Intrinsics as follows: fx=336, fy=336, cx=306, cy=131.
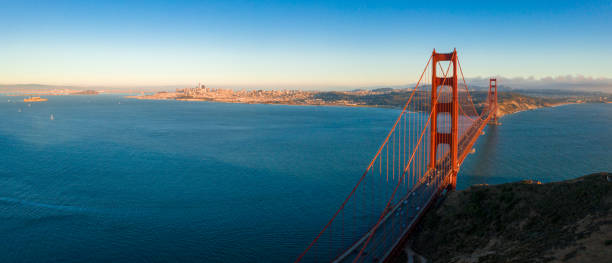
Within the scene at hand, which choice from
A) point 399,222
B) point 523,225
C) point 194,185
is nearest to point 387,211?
point 399,222

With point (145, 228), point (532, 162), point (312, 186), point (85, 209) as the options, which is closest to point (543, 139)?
point (532, 162)

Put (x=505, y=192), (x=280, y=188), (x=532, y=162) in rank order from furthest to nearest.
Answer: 1. (x=532, y=162)
2. (x=280, y=188)
3. (x=505, y=192)

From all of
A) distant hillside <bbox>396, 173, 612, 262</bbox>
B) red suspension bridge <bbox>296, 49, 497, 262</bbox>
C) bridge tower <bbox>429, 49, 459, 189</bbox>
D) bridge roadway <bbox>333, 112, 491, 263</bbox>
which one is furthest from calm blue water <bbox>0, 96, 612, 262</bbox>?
bridge tower <bbox>429, 49, 459, 189</bbox>

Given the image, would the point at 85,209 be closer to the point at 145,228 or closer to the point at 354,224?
the point at 145,228

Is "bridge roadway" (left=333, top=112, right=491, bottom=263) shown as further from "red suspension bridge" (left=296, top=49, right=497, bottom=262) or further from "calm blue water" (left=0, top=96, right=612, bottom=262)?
"calm blue water" (left=0, top=96, right=612, bottom=262)

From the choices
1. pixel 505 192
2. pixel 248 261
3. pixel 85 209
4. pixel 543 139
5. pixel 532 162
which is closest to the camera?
pixel 505 192

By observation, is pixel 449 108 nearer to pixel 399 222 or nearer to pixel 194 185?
pixel 399 222

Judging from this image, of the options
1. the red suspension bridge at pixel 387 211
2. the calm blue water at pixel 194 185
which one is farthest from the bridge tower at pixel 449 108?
the calm blue water at pixel 194 185
